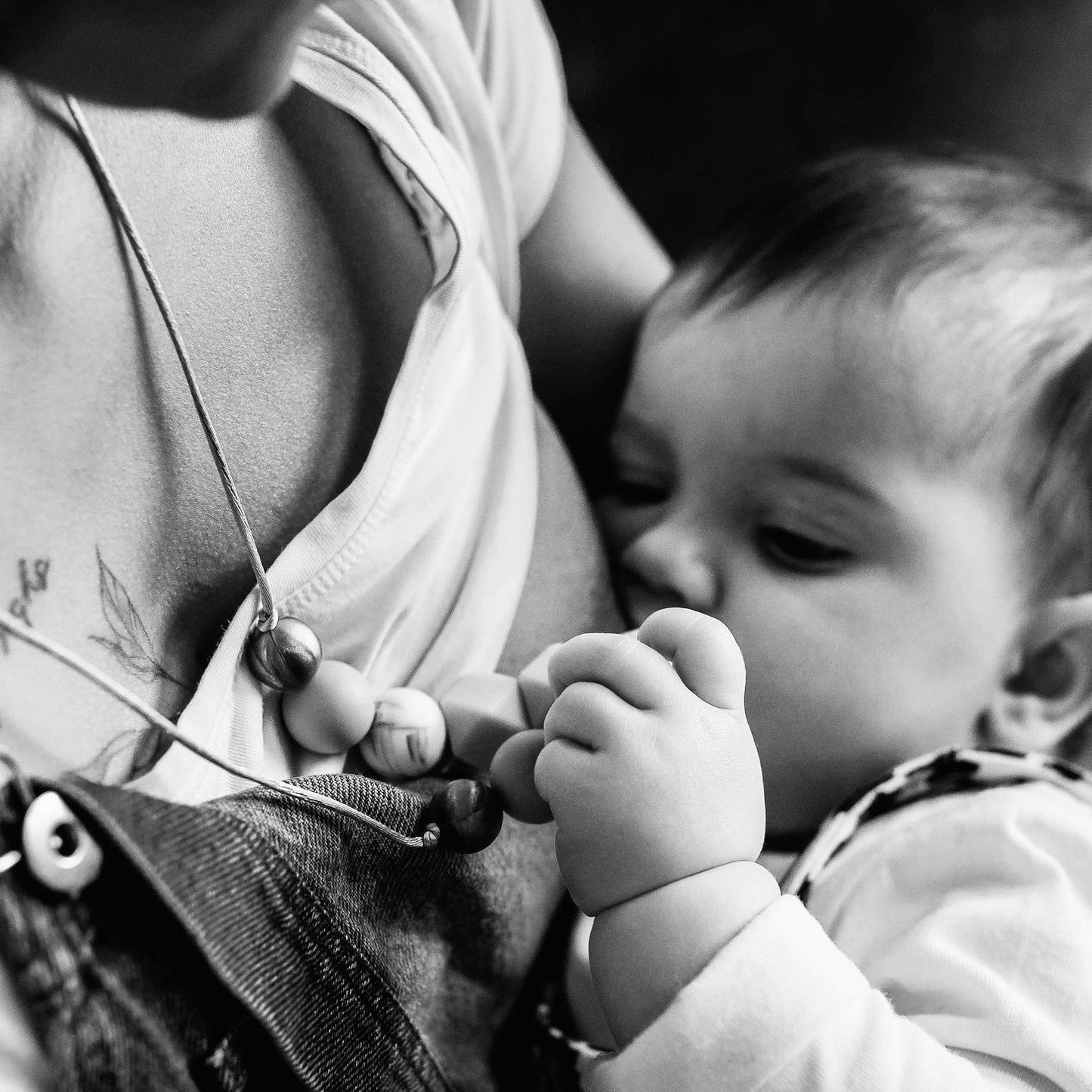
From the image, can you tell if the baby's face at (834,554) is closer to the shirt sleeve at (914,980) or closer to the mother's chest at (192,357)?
the shirt sleeve at (914,980)

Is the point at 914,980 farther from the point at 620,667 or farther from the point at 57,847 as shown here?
the point at 57,847

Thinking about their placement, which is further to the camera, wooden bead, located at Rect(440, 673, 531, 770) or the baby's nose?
the baby's nose

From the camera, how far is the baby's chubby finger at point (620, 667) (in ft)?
1.61

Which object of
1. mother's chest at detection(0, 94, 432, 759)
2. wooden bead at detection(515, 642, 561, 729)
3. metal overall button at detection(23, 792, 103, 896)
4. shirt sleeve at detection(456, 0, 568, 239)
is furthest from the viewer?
shirt sleeve at detection(456, 0, 568, 239)

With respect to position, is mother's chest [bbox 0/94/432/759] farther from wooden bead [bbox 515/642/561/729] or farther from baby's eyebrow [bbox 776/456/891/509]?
baby's eyebrow [bbox 776/456/891/509]

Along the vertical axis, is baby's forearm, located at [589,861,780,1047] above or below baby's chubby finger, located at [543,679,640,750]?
below

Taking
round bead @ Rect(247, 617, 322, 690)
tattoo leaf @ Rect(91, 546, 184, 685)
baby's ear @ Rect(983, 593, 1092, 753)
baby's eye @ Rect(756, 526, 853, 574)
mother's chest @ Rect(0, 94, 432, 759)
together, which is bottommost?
baby's ear @ Rect(983, 593, 1092, 753)

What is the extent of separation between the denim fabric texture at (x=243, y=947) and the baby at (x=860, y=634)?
7 cm

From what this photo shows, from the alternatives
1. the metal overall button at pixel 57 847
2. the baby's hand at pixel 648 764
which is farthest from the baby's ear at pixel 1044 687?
the metal overall button at pixel 57 847

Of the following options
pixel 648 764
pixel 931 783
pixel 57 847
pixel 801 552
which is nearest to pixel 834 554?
pixel 801 552

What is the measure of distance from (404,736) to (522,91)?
1.50 feet

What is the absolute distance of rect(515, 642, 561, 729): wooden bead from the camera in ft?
1.76

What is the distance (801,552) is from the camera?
681mm

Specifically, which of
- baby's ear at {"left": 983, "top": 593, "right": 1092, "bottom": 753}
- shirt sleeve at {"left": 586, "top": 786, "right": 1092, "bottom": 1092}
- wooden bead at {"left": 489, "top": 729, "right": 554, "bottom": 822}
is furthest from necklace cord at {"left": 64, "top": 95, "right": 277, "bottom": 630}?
baby's ear at {"left": 983, "top": 593, "right": 1092, "bottom": 753}
